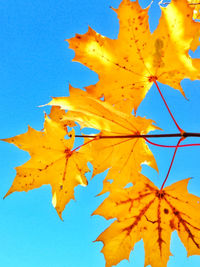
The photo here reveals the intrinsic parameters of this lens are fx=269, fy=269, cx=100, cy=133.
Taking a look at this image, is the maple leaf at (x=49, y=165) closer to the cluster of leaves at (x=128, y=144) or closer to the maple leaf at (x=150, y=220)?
the cluster of leaves at (x=128, y=144)

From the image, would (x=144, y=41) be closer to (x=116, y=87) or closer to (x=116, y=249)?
(x=116, y=87)

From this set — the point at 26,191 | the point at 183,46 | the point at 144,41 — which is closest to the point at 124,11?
the point at 144,41

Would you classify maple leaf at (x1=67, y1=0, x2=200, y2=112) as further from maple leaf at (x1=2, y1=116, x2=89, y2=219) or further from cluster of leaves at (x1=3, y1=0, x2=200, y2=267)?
maple leaf at (x1=2, y1=116, x2=89, y2=219)

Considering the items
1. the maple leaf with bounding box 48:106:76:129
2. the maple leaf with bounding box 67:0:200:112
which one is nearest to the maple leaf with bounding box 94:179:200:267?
the maple leaf with bounding box 67:0:200:112

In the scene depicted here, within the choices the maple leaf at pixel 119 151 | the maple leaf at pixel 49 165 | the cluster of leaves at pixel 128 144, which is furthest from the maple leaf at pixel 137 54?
the maple leaf at pixel 49 165

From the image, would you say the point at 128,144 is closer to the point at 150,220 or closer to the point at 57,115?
the point at 150,220

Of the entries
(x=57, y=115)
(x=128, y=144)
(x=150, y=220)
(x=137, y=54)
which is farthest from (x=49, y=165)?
(x=137, y=54)
